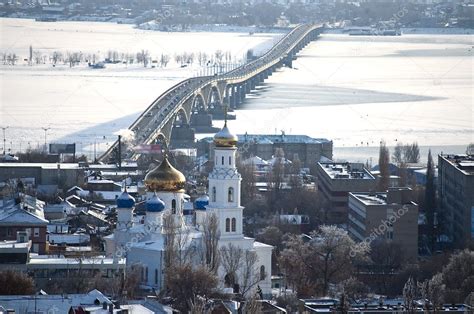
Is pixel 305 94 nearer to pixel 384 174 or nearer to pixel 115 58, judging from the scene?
pixel 115 58

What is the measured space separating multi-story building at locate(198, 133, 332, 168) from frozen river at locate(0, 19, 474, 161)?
989 mm

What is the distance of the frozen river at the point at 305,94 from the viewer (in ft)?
152

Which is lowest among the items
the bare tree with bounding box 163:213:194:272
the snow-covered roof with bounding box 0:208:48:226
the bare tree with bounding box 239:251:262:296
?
the bare tree with bounding box 239:251:262:296

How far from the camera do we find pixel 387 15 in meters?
105

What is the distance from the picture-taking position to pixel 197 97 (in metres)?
52.0

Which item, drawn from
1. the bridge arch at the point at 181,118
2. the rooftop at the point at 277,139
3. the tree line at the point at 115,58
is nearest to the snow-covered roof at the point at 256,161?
the rooftop at the point at 277,139

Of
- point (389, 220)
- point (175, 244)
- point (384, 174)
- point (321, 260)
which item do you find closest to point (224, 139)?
point (175, 244)

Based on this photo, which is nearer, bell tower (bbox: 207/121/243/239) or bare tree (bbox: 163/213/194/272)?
bare tree (bbox: 163/213/194/272)

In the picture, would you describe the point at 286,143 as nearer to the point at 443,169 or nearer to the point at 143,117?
the point at 143,117

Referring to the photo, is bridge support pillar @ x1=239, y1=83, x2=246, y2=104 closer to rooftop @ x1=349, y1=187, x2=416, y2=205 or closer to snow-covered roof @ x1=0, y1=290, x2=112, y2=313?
rooftop @ x1=349, y1=187, x2=416, y2=205

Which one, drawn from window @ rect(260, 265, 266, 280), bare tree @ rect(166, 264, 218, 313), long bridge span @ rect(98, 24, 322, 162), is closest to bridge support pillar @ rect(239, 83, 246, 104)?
long bridge span @ rect(98, 24, 322, 162)

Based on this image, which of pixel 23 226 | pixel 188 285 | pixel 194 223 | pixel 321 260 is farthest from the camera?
pixel 23 226

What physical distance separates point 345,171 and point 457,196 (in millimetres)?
3960

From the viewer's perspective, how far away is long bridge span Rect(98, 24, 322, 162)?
4278 centimetres
